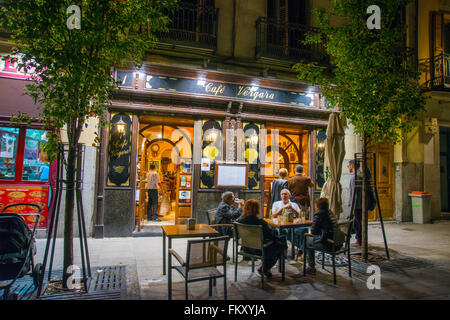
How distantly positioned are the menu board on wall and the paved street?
0.65 m

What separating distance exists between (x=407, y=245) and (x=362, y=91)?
4.44 m

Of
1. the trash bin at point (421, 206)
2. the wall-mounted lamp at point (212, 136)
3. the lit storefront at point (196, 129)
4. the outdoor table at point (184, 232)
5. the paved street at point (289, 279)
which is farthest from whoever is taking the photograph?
the trash bin at point (421, 206)

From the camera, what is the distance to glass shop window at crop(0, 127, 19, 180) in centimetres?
736

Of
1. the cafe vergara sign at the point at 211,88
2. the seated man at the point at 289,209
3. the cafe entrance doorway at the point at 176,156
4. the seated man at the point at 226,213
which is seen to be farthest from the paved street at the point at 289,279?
the cafe vergara sign at the point at 211,88

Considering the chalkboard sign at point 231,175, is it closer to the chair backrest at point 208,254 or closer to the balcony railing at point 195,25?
the balcony railing at point 195,25

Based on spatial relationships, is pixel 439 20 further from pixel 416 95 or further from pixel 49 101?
pixel 49 101

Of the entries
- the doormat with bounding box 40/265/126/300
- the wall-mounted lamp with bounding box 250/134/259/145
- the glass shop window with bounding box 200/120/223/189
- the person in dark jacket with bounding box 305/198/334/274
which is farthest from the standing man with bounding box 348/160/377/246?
the doormat with bounding box 40/265/126/300

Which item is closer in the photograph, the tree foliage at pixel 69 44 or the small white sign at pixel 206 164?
the tree foliage at pixel 69 44

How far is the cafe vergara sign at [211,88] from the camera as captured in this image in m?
8.16

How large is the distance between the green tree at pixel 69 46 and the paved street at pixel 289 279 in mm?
1365

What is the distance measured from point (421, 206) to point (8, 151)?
1338 cm

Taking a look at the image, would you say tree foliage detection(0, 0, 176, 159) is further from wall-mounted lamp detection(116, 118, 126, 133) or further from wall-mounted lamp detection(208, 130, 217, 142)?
wall-mounted lamp detection(208, 130, 217, 142)

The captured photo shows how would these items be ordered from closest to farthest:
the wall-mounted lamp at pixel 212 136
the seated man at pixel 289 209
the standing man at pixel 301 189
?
the seated man at pixel 289 209 < the standing man at pixel 301 189 < the wall-mounted lamp at pixel 212 136

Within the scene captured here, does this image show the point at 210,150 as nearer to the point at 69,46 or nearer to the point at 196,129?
the point at 196,129
